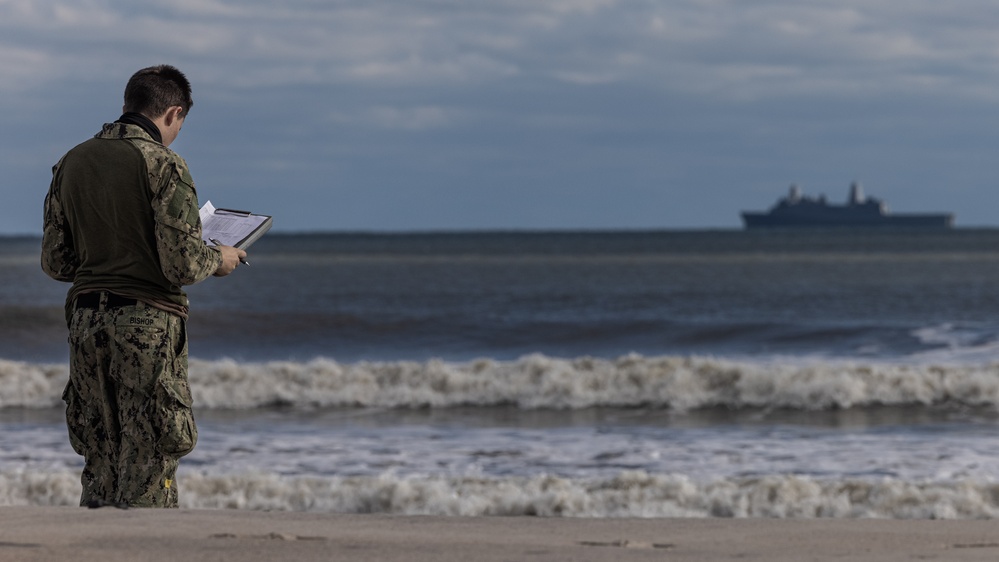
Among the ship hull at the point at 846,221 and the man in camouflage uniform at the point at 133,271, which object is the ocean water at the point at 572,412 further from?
the ship hull at the point at 846,221

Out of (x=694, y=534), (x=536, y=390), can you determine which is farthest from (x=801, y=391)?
(x=694, y=534)

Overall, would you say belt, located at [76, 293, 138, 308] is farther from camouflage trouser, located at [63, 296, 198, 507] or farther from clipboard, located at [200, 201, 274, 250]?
clipboard, located at [200, 201, 274, 250]

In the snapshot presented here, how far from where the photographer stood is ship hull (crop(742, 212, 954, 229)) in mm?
147000

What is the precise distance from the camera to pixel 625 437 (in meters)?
9.02

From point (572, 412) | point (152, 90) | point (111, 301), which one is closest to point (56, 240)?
point (111, 301)

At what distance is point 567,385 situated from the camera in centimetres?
1169

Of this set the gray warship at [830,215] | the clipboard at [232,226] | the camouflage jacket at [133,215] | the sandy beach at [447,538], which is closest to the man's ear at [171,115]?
the camouflage jacket at [133,215]

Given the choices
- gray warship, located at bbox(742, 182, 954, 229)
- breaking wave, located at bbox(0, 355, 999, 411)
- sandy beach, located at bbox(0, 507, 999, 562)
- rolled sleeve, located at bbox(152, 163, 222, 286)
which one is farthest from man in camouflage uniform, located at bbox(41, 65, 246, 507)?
gray warship, located at bbox(742, 182, 954, 229)

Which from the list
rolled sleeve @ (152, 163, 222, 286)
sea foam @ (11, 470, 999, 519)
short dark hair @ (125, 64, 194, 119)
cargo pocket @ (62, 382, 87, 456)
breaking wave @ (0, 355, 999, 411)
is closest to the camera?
rolled sleeve @ (152, 163, 222, 286)

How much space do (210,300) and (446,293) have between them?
6.85 meters

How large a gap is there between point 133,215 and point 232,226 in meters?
0.37

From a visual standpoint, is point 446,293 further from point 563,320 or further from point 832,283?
point 832,283

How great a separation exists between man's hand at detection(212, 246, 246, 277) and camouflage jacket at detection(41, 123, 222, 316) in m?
0.03

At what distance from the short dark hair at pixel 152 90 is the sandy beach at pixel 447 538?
4.28 feet
